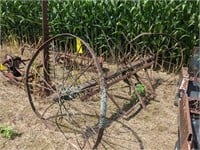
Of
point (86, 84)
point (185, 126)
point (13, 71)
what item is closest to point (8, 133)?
point (86, 84)

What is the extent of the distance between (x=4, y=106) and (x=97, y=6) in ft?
7.61

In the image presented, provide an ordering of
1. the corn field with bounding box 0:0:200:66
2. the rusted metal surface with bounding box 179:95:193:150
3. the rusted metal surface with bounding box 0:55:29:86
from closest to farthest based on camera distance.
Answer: the rusted metal surface with bounding box 179:95:193:150 → the rusted metal surface with bounding box 0:55:29:86 → the corn field with bounding box 0:0:200:66

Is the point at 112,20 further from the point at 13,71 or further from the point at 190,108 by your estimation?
the point at 190,108

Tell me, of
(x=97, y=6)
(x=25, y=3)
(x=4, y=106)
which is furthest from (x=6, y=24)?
(x=4, y=106)

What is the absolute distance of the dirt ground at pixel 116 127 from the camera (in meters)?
3.84

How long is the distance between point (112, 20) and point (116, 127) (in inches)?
90.2

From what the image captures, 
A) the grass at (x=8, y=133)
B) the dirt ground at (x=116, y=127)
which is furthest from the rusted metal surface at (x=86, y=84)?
the grass at (x=8, y=133)

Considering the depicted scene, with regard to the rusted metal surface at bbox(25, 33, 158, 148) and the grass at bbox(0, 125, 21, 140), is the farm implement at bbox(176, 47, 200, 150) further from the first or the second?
the grass at bbox(0, 125, 21, 140)

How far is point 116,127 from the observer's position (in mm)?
4168

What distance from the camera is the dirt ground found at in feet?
12.6

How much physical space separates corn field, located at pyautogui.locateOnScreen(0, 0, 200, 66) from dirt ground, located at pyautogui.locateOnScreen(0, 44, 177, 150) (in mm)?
1168

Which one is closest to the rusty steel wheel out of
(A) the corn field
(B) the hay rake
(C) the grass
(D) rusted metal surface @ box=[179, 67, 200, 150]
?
(B) the hay rake

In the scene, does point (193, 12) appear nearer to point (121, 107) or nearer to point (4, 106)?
point (121, 107)

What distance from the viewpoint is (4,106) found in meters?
4.59
